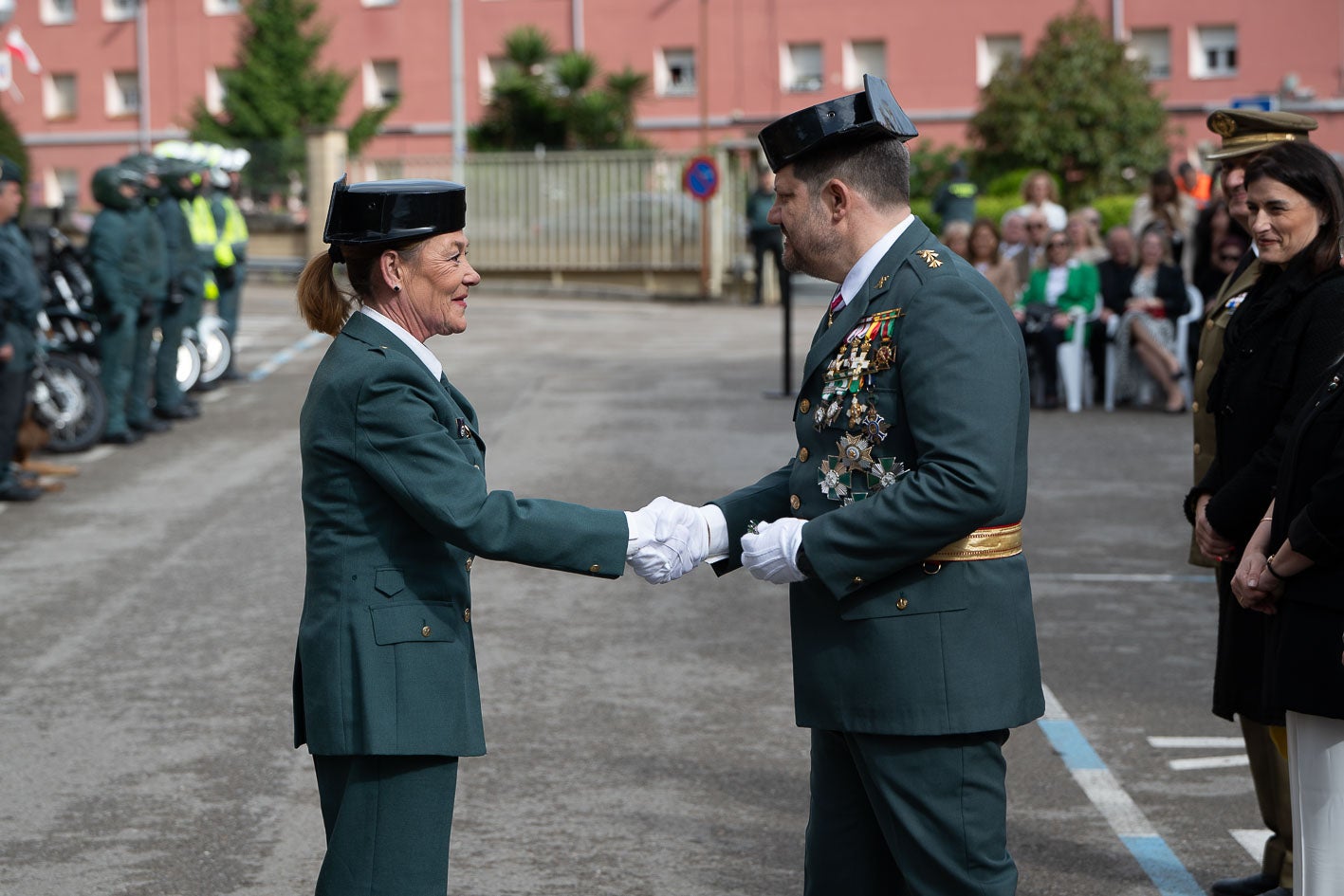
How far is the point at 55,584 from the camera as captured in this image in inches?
364

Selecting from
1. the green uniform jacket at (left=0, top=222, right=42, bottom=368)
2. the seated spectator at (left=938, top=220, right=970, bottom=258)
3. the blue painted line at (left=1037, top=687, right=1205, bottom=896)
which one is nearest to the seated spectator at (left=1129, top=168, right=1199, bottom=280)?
the seated spectator at (left=938, top=220, right=970, bottom=258)

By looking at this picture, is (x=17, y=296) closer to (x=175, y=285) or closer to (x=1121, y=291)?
(x=175, y=285)

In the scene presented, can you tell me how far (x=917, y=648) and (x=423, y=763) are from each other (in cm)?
102

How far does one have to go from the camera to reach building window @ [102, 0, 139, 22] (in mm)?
53188

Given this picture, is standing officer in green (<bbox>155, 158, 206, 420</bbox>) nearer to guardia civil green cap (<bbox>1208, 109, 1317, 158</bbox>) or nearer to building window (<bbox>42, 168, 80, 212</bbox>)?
guardia civil green cap (<bbox>1208, 109, 1317, 158</bbox>)

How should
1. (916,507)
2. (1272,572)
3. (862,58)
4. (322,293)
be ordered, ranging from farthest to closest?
(862,58) → (1272,572) → (322,293) → (916,507)

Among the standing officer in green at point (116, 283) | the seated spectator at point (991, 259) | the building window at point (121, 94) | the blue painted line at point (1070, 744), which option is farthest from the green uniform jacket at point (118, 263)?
the building window at point (121, 94)

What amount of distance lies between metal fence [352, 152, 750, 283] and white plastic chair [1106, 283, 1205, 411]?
14178mm

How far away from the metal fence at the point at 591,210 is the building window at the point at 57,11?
84.6 ft

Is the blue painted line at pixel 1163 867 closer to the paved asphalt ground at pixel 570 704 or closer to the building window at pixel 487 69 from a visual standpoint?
the paved asphalt ground at pixel 570 704

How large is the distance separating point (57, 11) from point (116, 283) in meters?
44.1

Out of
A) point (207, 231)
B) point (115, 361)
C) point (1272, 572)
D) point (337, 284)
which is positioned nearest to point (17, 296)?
point (115, 361)

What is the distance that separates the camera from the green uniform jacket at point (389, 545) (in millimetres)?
3576

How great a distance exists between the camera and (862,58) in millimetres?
46719
